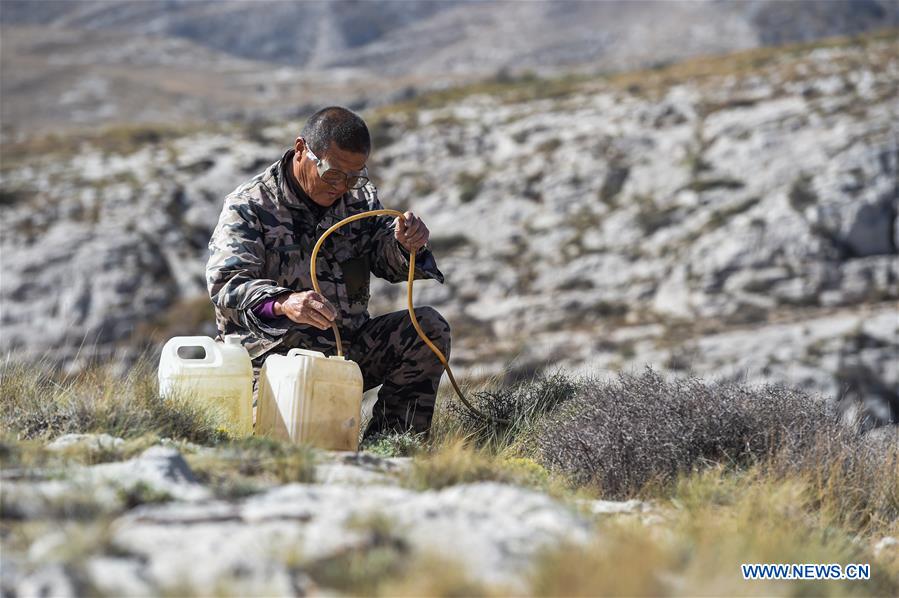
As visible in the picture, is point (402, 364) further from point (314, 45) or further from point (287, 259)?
point (314, 45)

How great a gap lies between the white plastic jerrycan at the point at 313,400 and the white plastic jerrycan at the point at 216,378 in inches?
9.3

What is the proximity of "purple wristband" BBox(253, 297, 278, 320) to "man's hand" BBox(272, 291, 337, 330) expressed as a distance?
15cm

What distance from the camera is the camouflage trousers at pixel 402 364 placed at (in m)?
4.87

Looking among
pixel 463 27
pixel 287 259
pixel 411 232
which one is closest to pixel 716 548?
pixel 411 232

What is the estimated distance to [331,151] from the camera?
461 cm

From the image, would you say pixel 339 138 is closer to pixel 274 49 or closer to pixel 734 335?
pixel 734 335

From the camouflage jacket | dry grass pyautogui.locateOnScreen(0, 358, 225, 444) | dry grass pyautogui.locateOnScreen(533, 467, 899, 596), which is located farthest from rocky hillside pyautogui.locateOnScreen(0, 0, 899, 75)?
dry grass pyautogui.locateOnScreen(533, 467, 899, 596)

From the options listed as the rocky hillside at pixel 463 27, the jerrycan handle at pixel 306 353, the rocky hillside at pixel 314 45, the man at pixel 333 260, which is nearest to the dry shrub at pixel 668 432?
the man at pixel 333 260

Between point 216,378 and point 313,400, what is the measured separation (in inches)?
25.0

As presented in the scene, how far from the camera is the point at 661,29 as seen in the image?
12988cm

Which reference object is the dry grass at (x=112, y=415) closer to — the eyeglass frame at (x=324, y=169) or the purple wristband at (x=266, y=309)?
the purple wristband at (x=266, y=309)

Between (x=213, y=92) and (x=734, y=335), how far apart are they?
8748 centimetres

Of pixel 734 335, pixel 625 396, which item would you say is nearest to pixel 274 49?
pixel 734 335

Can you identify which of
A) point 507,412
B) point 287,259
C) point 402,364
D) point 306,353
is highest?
point 287,259
